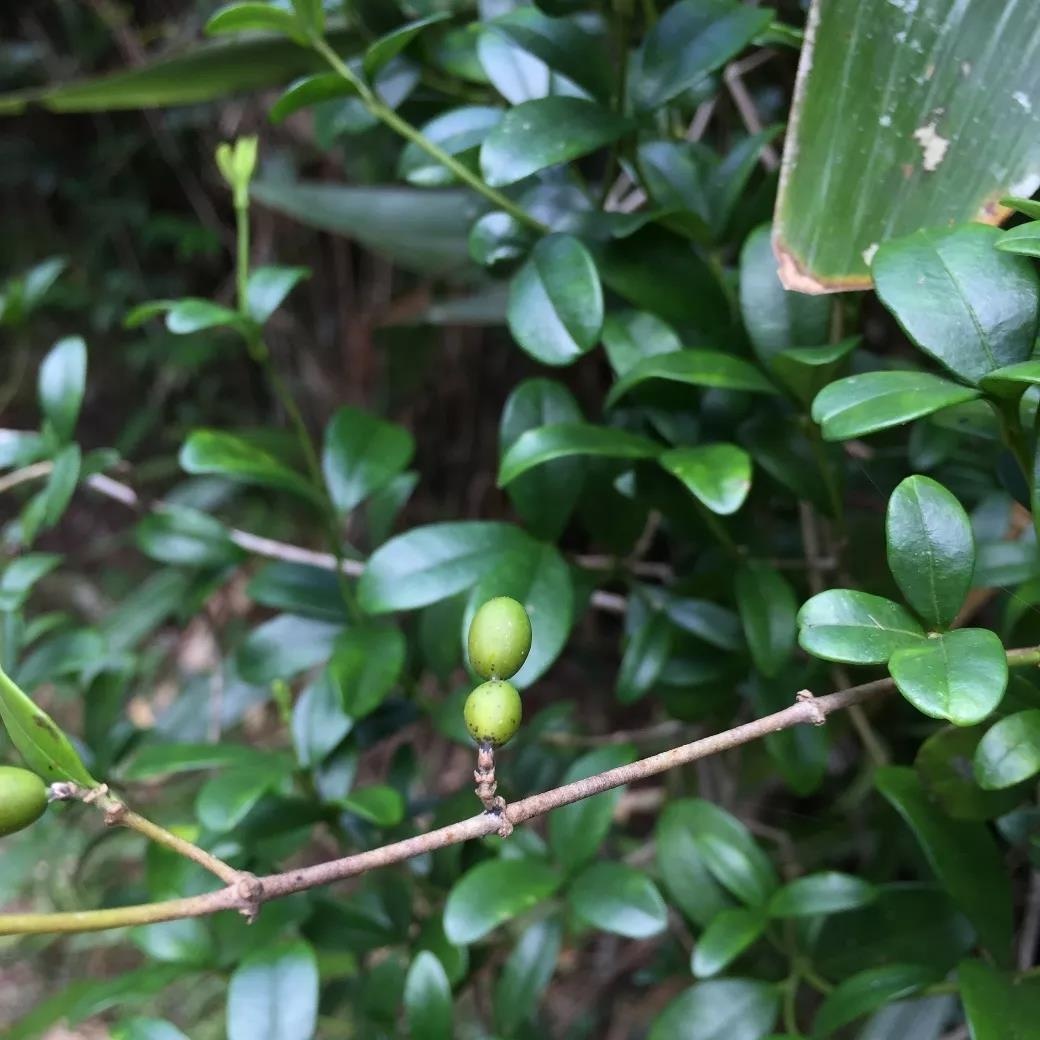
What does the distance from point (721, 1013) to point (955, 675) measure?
11.6 inches

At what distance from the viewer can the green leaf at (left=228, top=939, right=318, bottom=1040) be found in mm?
443

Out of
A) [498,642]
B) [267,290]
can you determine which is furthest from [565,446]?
[267,290]

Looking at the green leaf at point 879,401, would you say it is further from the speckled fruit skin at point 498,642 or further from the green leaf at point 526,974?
the green leaf at point 526,974

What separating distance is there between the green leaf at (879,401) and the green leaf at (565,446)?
4.6 inches

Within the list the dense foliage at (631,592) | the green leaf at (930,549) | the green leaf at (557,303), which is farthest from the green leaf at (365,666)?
the green leaf at (930,549)

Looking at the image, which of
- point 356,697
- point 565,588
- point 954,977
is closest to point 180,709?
point 356,697

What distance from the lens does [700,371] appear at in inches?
17.1

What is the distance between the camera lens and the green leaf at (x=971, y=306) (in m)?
0.33

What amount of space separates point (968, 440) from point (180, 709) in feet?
2.26

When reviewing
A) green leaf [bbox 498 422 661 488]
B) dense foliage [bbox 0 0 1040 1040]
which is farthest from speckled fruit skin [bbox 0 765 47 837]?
green leaf [bbox 498 422 661 488]

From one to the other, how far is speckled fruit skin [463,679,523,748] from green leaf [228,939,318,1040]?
254mm

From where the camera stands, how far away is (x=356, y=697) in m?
0.52

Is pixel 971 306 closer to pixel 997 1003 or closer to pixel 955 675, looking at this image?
pixel 955 675

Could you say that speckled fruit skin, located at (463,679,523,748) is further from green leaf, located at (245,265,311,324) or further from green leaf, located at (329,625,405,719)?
green leaf, located at (245,265,311,324)
